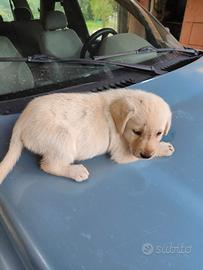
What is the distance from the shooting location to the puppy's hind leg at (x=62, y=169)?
1.02 metres

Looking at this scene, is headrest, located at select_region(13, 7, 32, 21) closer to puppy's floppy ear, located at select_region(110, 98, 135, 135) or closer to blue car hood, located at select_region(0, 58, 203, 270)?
blue car hood, located at select_region(0, 58, 203, 270)

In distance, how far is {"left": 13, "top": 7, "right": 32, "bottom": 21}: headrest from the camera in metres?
2.24

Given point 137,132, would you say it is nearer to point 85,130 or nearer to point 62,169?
point 85,130

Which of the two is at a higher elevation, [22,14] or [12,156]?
[22,14]

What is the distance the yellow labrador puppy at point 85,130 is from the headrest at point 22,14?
4.60 ft

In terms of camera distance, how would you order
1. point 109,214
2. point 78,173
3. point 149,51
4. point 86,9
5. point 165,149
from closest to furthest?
point 109,214 → point 78,173 → point 165,149 → point 149,51 → point 86,9

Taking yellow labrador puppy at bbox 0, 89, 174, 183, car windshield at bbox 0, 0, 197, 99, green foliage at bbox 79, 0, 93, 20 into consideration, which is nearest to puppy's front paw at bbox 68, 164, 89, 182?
yellow labrador puppy at bbox 0, 89, 174, 183

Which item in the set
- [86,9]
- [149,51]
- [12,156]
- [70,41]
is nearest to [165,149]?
[12,156]

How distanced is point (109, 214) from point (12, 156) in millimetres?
388

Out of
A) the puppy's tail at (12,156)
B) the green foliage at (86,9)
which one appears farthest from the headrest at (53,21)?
the puppy's tail at (12,156)

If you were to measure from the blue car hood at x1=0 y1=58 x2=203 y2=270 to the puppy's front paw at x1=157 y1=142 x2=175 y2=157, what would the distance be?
22mm

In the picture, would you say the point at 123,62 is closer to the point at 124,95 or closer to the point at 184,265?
the point at 124,95

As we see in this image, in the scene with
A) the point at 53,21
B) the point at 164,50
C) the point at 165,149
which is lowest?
the point at 165,149

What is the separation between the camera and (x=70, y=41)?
191 cm
